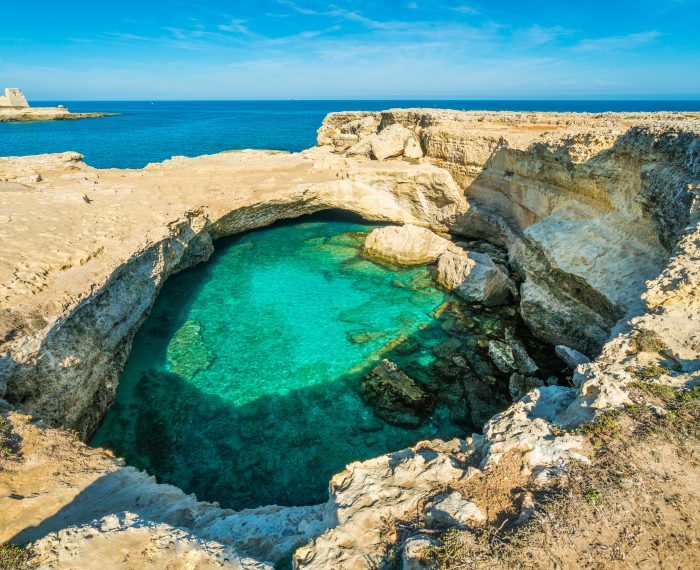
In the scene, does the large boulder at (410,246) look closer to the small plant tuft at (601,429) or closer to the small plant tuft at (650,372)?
the small plant tuft at (650,372)

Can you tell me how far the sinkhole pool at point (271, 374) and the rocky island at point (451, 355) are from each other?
113 centimetres

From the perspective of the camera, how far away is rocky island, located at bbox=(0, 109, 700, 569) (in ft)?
15.1

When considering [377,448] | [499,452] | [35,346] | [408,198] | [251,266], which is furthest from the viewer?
[408,198]

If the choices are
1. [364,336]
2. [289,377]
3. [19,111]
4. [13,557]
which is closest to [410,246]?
[364,336]

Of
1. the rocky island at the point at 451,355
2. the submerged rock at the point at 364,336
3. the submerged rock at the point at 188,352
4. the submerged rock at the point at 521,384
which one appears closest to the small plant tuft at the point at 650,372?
the rocky island at the point at 451,355

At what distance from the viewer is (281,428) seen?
11070 millimetres

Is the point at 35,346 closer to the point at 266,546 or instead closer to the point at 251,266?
the point at 266,546

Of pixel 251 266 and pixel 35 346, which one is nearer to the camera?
pixel 35 346

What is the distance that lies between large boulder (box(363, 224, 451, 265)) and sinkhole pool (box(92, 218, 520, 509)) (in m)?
0.78

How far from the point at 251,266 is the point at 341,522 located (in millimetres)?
16993

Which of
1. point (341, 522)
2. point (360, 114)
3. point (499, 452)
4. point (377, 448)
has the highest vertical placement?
point (360, 114)

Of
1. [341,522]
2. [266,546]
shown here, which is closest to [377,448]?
[266,546]

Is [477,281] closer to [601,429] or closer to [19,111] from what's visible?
[601,429]

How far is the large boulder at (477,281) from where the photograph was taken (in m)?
16.7
